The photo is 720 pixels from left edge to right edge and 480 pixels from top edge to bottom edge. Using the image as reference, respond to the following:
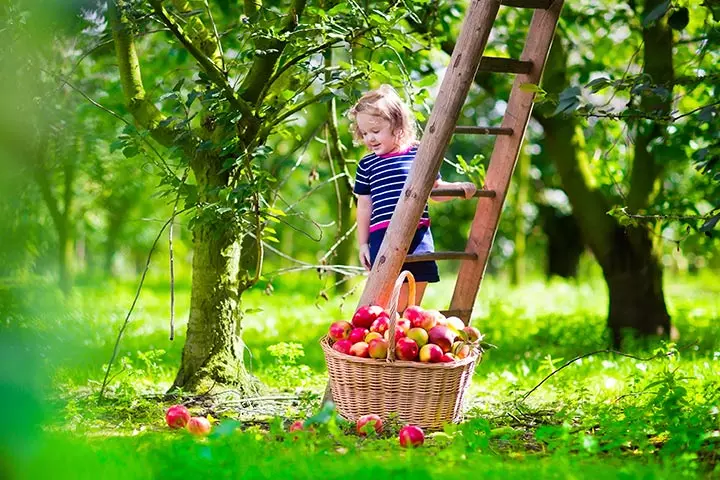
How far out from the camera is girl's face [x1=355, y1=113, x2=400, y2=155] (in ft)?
13.4

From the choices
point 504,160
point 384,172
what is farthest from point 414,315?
point 504,160

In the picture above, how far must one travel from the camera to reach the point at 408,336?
3475 millimetres

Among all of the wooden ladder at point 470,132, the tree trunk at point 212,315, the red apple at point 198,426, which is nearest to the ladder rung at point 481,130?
the wooden ladder at point 470,132

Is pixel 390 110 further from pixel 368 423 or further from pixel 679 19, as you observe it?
pixel 368 423

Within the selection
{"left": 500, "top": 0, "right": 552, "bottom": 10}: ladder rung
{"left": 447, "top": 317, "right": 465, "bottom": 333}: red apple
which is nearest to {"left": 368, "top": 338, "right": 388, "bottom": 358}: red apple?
{"left": 447, "top": 317, "right": 465, "bottom": 333}: red apple

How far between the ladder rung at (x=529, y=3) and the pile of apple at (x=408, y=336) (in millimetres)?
1502

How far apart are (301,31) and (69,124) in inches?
82.2

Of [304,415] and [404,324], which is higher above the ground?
[404,324]

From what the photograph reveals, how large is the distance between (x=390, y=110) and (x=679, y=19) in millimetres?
1308

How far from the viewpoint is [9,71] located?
3.76 ft

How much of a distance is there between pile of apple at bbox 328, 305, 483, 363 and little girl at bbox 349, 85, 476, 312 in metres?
0.57

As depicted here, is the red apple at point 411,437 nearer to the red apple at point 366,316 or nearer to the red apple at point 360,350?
the red apple at point 360,350

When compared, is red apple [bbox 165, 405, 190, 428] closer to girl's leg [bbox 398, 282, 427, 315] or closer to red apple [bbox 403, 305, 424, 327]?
red apple [bbox 403, 305, 424, 327]

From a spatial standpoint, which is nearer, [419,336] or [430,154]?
[419,336]
